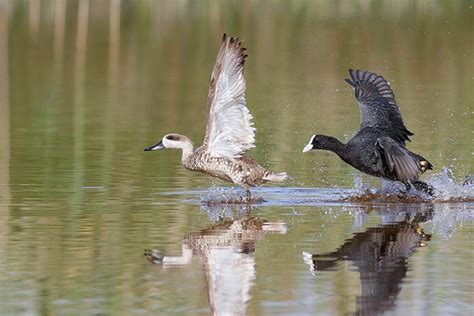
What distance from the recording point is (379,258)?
10680 mm

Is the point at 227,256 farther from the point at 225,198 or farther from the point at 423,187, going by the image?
the point at 423,187

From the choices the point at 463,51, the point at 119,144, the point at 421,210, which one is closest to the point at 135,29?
the point at 463,51

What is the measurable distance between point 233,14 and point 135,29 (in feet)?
11.3

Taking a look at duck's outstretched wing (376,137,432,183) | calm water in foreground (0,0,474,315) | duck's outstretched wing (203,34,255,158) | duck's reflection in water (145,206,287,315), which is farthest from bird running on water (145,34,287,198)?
duck's outstretched wing (376,137,432,183)

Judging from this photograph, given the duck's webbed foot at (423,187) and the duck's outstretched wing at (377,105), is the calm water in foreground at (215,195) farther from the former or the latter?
the duck's outstretched wing at (377,105)

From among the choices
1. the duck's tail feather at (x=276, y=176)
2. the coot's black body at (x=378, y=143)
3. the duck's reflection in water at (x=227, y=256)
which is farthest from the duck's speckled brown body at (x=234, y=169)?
the duck's reflection in water at (x=227, y=256)

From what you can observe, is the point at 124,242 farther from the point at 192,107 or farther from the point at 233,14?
the point at 233,14

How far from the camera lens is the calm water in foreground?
9492mm

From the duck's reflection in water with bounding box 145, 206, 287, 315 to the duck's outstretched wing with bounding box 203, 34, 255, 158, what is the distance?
1.21 m

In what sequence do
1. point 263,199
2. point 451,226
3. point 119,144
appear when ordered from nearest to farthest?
point 451,226 < point 263,199 < point 119,144

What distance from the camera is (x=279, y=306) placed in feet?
29.3

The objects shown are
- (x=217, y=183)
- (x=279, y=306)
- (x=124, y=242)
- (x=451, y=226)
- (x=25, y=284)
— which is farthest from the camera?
(x=217, y=183)

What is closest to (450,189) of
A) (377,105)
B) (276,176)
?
(276,176)

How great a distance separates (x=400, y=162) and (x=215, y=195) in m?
1.98
